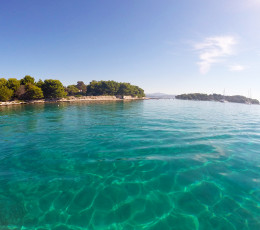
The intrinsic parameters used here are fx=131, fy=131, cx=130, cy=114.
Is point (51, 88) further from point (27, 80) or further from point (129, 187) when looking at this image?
point (129, 187)

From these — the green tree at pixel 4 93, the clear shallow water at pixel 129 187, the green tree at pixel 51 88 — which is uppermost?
the green tree at pixel 51 88

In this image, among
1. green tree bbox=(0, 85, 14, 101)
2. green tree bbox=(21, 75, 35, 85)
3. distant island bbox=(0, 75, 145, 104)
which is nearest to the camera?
green tree bbox=(0, 85, 14, 101)

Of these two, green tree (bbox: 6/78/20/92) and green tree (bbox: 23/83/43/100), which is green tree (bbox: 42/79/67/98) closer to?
green tree (bbox: 23/83/43/100)

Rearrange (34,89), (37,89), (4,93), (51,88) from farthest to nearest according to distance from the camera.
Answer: (51,88) < (37,89) < (34,89) < (4,93)

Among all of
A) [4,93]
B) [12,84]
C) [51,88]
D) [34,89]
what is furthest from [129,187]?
[51,88]

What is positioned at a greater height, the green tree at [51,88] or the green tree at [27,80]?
the green tree at [27,80]

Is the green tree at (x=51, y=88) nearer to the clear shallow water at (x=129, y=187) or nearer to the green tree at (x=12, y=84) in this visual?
the green tree at (x=12, y=84)

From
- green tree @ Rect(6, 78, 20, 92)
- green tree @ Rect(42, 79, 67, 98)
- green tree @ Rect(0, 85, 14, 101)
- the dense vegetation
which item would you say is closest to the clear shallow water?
green tree @ Rect(0, 85, 14, 101)

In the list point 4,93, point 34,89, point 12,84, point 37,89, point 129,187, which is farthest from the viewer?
point 37,89

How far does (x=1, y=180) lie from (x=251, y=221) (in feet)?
34.1

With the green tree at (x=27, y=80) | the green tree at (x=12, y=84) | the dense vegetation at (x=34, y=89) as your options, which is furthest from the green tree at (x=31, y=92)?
the green tree at (x=27, y=80)

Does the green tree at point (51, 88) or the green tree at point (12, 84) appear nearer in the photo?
the green tree at point (12, 84)

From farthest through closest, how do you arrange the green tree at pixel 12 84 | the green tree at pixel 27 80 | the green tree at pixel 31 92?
the green tree at pixel 27 80 < the green tree at pixel 31 92 < the green tree at pixel 12 84

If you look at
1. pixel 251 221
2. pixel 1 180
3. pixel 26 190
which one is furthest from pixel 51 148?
pixel 251 221
